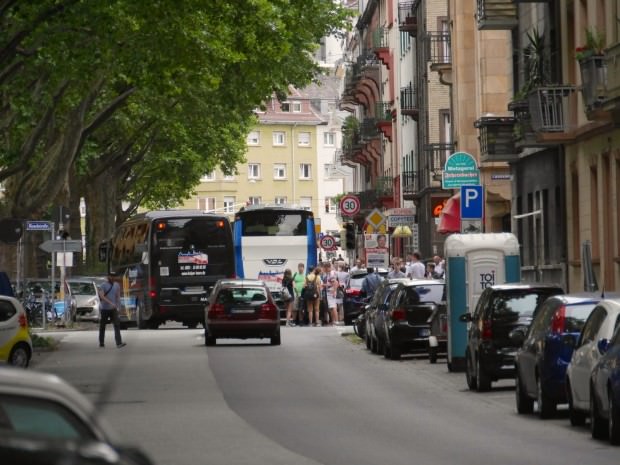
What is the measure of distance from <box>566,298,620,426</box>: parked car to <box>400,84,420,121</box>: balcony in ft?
193

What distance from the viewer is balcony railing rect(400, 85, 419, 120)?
77562 millimetres

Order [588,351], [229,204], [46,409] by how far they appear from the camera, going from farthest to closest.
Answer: [229,204], [588,351], [46,409]

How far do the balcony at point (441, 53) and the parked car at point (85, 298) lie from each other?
13094 mm

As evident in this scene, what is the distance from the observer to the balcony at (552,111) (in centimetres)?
4034

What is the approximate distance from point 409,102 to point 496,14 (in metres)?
32.8

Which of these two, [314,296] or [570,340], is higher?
[314,296]

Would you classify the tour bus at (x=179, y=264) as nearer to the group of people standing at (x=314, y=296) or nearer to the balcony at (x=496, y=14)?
the group of people standing at (x=314, y=296)

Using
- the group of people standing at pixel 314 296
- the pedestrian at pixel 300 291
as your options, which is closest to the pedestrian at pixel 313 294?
the group of people standing at pixel 314 296

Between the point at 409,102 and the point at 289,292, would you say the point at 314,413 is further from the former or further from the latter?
the point at 409,102

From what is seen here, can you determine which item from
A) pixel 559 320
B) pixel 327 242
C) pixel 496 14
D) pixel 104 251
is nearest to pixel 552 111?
pixel 496 14

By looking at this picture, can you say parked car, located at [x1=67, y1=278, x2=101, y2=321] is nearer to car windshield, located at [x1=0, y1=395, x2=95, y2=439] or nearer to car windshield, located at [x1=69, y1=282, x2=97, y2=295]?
car windshield, located at [x1=69, y1=282, x2=97, y2=295]

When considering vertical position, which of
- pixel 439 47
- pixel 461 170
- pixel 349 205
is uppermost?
pixel 439 47

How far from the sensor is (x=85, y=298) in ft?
206

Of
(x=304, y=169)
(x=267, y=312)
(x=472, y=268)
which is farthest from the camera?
(x=304, y=169)
